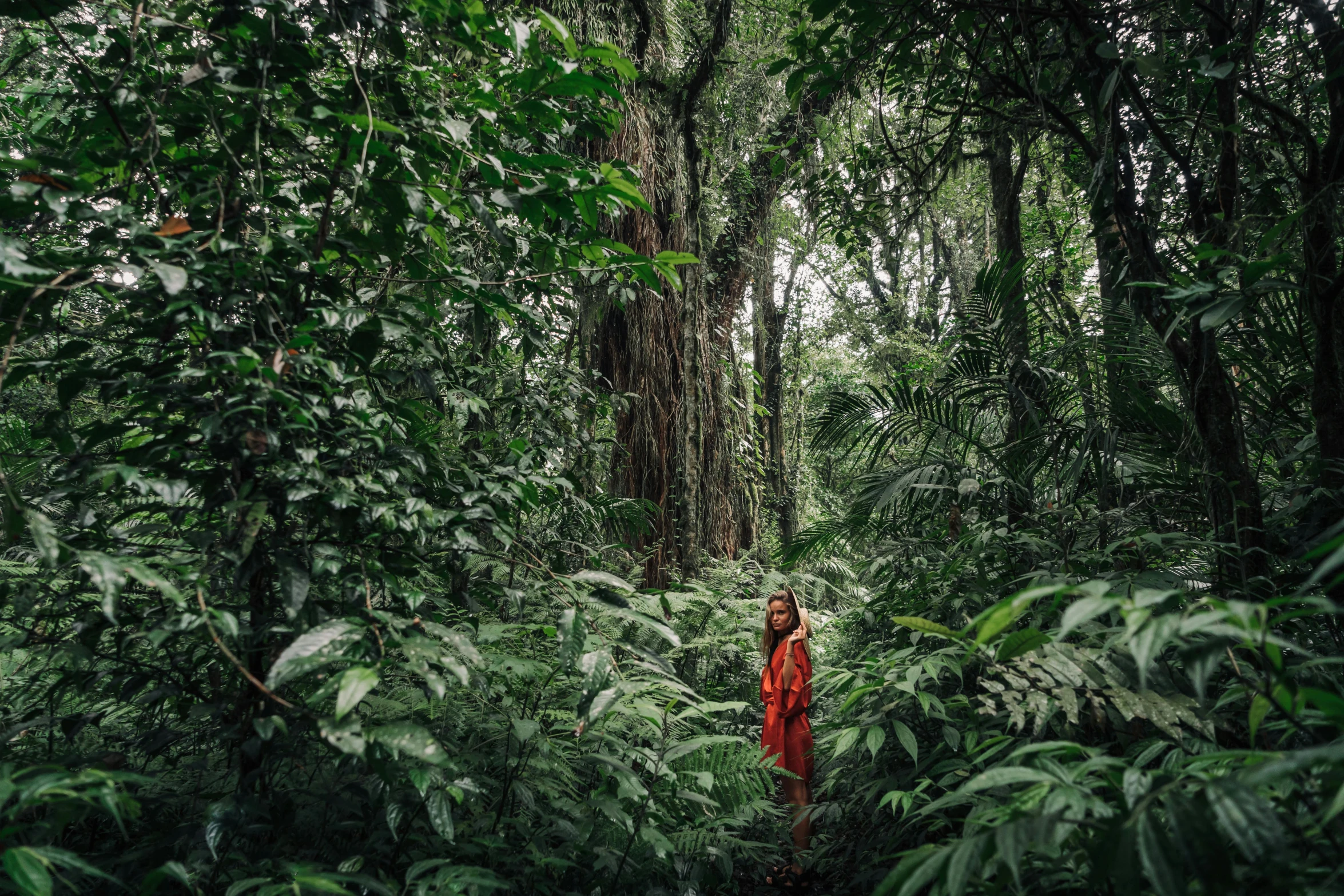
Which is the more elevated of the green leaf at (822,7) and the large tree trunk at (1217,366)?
the green leaf at (822,7)

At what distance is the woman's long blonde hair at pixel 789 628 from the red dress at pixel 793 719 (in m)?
0.16

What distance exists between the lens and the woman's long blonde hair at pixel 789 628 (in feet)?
13.2

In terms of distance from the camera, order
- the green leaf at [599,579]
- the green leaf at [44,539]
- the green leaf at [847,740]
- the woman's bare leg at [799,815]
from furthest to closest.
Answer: the woman's bare leg at [799,815] < the green leaf at [847,740] < the green leaf at [599,579] < the green leaf at [44,539]

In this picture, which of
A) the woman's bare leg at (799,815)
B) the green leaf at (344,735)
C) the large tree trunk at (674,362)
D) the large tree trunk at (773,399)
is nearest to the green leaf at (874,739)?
the woman's bare leg at (799,815)

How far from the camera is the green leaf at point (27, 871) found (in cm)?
96

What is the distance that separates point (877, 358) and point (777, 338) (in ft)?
9.58

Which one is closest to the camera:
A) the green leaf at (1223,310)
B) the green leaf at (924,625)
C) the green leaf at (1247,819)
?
the green leaf at (1247,819)

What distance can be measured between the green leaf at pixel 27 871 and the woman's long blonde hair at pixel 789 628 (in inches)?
135

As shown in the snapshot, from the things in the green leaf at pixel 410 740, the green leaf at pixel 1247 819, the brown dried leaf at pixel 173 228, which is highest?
the brown dried leaf at pixel 173 228

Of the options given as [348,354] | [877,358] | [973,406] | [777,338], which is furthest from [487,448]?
[877,358]

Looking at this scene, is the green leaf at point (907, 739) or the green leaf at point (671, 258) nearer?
the green leaf at point (671, 258)

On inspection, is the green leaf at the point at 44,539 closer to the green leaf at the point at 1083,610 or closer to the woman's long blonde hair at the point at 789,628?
the green leaf at the point at 1083,610

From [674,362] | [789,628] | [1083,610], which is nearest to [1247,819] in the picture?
[1083,610]

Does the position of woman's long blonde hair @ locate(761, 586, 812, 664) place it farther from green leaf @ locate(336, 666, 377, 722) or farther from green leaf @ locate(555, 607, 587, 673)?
green leaf @ locate(336, 666, 377, 722)
